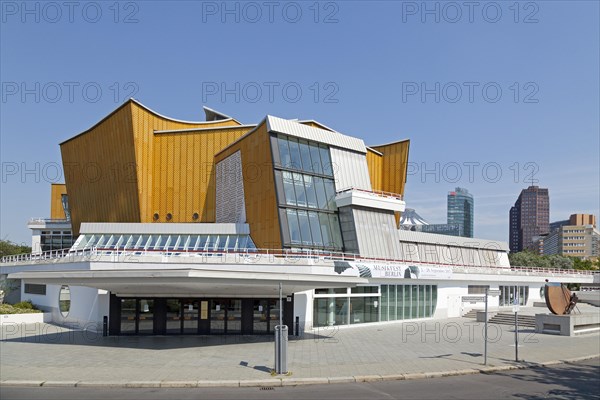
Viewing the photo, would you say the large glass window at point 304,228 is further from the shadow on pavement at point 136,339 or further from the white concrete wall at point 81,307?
the white concrete wall at point 81,307

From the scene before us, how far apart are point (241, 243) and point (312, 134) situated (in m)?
10.5

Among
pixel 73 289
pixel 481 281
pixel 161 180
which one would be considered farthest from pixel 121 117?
pixel 481 281

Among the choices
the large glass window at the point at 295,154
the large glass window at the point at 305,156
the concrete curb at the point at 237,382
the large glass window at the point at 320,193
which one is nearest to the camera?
the concrete curb at the point at 237,382

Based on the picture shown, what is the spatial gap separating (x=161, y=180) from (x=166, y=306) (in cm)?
2525

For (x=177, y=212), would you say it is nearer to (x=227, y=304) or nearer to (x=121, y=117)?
(x=121, y=117)

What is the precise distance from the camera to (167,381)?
56.3 feet

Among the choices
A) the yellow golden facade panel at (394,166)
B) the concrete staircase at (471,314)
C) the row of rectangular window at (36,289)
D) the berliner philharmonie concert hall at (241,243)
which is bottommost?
the concrete staircase at (471,314)

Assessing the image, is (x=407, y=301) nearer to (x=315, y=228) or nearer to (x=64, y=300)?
(x=315, y=228)

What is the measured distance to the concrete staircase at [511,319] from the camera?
3709cm

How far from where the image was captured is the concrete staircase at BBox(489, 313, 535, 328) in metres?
37.1

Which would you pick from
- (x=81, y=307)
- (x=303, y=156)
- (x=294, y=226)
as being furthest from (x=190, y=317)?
(x=303, y=156)

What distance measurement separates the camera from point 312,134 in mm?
44000

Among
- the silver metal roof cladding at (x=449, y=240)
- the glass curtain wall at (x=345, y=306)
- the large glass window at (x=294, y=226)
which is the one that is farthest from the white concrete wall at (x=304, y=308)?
the silver metal roof cladding at (x=449, y=240)

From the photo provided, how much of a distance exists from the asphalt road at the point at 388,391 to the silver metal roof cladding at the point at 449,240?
35.9 m
